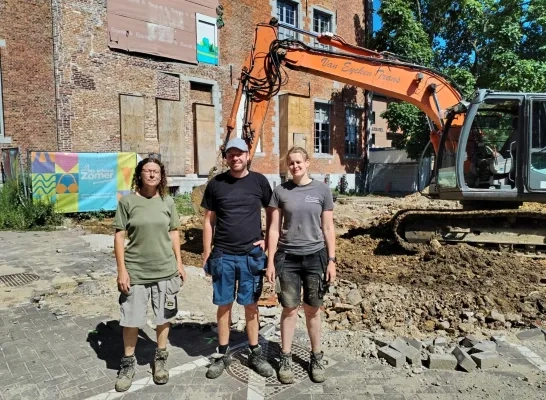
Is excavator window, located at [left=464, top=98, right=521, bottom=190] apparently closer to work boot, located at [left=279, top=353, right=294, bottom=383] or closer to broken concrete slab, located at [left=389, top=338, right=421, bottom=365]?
broken concrete slab, located at [left=389, top=338, right=421, bottom=365]

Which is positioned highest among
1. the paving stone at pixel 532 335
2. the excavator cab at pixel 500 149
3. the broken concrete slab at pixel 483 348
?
the excavator cab at pixel 500 149

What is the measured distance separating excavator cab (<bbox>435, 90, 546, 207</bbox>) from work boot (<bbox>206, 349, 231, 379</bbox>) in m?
5.01

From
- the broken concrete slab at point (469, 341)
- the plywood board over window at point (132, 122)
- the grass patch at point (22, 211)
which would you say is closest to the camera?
the broken concrete slab at point (469, 341)

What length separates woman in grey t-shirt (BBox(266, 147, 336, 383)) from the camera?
3.48 metres

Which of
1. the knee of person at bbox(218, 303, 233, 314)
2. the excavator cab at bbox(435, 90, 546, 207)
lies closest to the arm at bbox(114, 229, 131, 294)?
the knee of person at bbox(218, 303, 233, 314)

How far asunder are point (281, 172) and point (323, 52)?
1233 centimetres

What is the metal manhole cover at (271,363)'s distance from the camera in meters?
3.50

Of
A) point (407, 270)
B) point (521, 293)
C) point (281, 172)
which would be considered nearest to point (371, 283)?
point (407, 270)

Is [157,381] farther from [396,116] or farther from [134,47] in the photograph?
[396,116]

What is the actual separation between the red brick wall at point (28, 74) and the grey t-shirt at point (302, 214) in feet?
42.0

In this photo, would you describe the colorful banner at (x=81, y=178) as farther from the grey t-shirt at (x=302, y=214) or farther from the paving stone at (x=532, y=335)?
the paving stone at (x=532, y=335)

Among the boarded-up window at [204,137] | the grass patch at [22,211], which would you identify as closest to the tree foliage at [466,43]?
the boarded-up window at [204,137]

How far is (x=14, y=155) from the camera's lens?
12.9 meters

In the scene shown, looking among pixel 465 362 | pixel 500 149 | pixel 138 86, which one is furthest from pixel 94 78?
pixel 465 362
